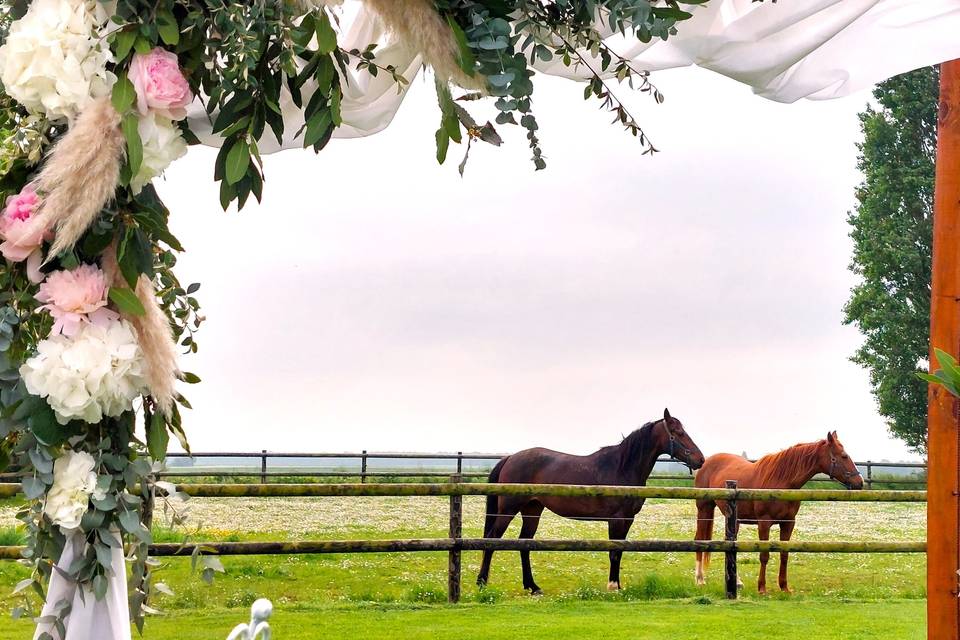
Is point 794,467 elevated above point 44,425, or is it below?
below

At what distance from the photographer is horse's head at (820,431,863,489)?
781cm

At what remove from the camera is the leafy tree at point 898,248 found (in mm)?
14781

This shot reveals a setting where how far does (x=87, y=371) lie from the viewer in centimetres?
185

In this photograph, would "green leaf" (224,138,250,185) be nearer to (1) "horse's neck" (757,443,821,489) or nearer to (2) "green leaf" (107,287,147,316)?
(2) "green leaf" (107,287,147,316)

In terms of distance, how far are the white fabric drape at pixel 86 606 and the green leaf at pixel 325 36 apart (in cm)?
108

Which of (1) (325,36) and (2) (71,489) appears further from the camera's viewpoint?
(2) (71,489)

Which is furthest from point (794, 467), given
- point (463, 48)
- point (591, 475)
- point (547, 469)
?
point (463, 48)

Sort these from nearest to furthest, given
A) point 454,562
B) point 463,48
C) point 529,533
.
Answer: point 463,48 < point 454,562 < point 529,533

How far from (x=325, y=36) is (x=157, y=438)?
0.89 m

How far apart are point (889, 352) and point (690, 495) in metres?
9.42

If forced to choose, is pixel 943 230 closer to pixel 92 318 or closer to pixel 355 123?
pixel 355 123

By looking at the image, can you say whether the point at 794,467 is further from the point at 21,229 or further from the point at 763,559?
the point at 21,229

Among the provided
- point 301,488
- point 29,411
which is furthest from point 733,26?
point 301,488

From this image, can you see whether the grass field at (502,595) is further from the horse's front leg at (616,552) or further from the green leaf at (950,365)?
the green leaf at (950,365)
